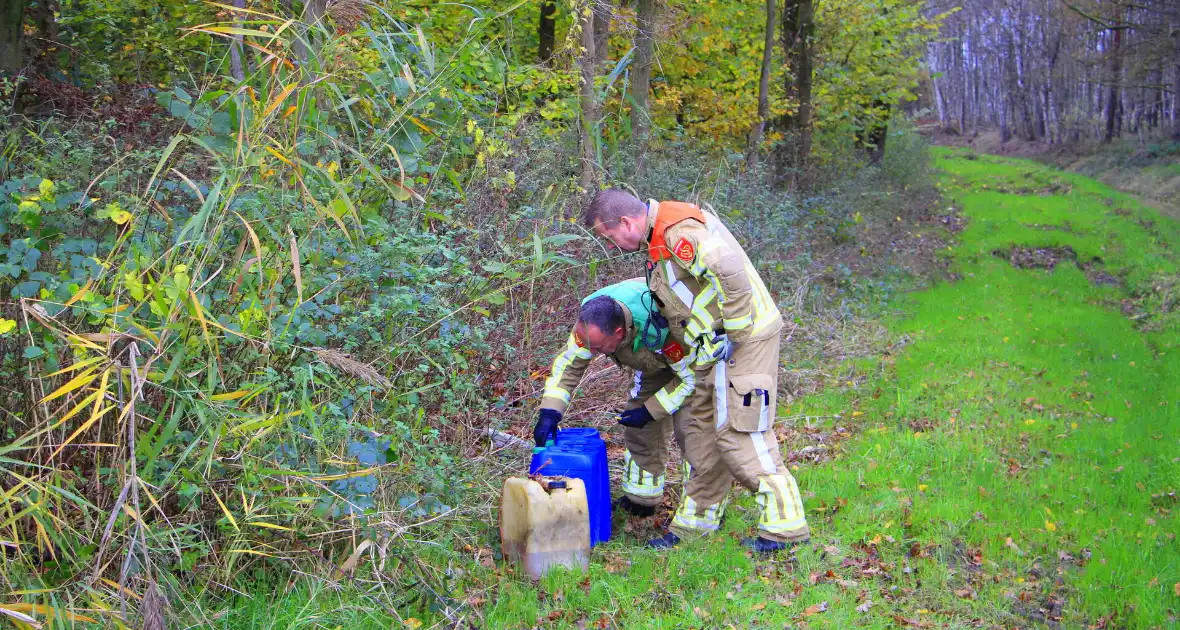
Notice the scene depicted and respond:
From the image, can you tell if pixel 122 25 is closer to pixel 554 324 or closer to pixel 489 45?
pixel 554 324

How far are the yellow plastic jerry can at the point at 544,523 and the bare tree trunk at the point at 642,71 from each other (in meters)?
5.76

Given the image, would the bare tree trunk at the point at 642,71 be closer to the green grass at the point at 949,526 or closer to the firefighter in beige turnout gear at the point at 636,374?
the green grass at the point at 949,526

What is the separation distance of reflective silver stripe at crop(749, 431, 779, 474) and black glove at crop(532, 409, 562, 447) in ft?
3.35

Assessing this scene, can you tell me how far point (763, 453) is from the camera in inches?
196

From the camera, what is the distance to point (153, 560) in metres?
3.63

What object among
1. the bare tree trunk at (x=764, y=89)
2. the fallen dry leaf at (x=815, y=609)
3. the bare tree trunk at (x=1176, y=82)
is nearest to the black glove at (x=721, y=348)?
the fallen dry leaf at (x=815, y=609)

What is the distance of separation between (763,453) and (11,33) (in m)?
6.78

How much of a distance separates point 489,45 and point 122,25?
6916 millimetres

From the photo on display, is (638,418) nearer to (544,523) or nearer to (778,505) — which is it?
(778,505)

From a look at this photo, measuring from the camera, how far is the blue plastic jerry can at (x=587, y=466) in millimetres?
4926

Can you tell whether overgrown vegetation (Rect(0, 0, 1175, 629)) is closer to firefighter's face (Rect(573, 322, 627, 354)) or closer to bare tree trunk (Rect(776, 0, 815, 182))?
firefighter's face (Rect(573, 322, 627, 354))

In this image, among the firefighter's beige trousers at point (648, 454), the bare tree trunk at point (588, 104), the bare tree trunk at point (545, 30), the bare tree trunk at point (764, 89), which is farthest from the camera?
the bare tree trunk at point (545, 30)

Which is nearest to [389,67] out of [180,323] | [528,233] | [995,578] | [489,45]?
[489,45]

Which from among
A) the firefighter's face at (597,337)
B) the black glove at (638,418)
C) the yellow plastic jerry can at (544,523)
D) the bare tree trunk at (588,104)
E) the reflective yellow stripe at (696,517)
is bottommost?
the reflective yellow stripe at (696,517)
